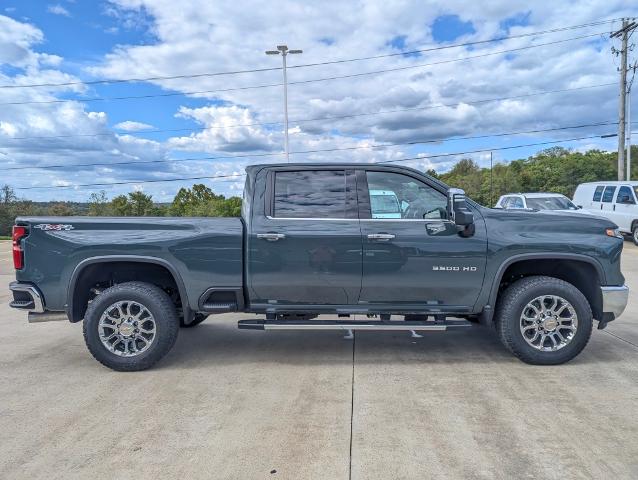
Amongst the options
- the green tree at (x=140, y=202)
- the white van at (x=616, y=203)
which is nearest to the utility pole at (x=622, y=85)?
the white van at (x=616, y=203)

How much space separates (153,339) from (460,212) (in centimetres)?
310

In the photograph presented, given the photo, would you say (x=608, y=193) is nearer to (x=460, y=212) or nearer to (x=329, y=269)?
(x=460, y=212)

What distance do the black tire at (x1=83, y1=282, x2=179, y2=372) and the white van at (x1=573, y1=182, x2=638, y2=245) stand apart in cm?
1609

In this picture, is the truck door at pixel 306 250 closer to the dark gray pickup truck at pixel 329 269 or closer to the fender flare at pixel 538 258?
the dark gray pickup truck at pixel 329 269

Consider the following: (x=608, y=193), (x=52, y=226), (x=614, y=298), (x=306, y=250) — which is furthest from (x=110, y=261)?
(x=608, y=193)

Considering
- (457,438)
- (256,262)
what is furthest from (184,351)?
(457,438)

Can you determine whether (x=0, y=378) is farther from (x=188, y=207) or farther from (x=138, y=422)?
(x=188, y=207)

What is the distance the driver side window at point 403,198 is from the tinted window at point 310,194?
12.4 inches

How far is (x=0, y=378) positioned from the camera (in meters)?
4.64

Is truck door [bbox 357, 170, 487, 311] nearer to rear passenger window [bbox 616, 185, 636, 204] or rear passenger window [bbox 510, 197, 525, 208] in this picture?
rear passenger window [bbox 510, 197, 525, 208]

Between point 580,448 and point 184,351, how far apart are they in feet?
12.8

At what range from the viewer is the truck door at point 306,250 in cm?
471

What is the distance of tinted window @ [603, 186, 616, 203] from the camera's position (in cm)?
1694

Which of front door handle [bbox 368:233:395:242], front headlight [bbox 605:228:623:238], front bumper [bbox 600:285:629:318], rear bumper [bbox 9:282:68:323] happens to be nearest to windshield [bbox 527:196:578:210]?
front headlight [bbox 605:228:623:238]
